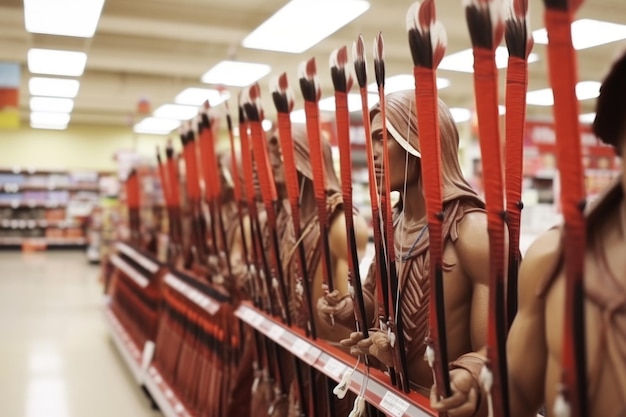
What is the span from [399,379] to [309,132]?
33.4 inches

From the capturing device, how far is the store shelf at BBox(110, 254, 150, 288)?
5289 millimetres

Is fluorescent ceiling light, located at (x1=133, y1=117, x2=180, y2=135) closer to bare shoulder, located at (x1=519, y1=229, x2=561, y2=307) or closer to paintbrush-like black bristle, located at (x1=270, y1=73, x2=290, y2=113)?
paintbrush-like black bristle, located at (x1=270, y1=73, x2=290, y2=113)

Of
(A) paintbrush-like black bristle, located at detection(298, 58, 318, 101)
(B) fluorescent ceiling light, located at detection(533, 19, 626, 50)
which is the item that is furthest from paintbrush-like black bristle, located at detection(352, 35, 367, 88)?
(B) fluorescent ceiling light, located at detection(533, 19, 626, 50)

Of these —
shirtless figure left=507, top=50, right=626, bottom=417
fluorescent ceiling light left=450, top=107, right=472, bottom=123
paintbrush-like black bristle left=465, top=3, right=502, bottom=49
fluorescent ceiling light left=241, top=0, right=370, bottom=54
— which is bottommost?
shirtless figure left=507, top=50, right=626, bottom=417

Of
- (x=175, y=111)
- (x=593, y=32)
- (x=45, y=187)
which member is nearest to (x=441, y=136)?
(x=593, y=32)

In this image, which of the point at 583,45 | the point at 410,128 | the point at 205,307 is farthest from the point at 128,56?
the point at 410,128

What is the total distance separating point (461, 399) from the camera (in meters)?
1.27

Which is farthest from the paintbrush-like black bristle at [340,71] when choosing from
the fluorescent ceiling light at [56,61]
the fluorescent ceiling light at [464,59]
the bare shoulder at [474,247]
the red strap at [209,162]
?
the fluorescent ceiling light at [56,61]

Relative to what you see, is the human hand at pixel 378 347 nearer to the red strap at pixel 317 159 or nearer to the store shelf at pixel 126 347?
the red strap at pixel 317 159

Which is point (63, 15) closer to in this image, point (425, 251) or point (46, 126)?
point (425, 251)

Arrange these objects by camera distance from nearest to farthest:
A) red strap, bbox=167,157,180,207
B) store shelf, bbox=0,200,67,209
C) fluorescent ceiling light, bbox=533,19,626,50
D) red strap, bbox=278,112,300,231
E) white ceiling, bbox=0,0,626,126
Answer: red strap, bbox=278,112,300,231 < red strap, bbox=167,157,180,207 < fluorescent ceiling light, bbox=533,19,626,50 < white ceiling, bbox=0,0,626,126 < store shelf, bbox=0,200,67,209

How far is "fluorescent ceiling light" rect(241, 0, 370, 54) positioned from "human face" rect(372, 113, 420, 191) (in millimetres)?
4192

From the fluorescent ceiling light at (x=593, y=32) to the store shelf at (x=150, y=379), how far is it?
4930 millimetres

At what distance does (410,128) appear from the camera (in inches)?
68.3
